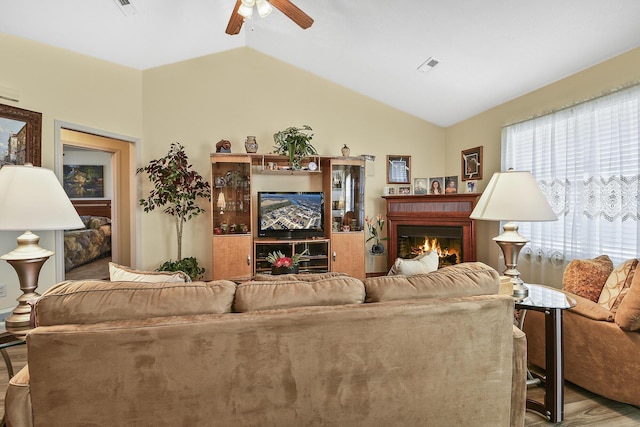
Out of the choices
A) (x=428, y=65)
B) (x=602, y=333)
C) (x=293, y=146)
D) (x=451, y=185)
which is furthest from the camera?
(x=451, y=185)

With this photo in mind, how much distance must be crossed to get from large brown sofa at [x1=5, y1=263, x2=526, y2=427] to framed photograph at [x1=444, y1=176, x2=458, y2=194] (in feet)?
11.5

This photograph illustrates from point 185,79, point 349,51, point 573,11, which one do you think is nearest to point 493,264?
point 573,11

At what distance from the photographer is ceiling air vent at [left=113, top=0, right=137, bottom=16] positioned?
2979 millimetres

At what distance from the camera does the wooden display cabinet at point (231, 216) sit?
13.9 ft

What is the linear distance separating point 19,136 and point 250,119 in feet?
8.53

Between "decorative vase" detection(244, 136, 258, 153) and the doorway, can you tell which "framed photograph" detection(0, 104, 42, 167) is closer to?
the doorway

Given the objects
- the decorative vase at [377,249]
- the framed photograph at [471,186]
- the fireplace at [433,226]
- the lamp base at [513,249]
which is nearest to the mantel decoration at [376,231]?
the decorative vase at [377,249]

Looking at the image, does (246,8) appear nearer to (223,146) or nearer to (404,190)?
(223,146)

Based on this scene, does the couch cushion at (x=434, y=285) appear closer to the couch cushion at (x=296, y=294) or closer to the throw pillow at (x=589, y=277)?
the couch cushion at (x=296, y=294)

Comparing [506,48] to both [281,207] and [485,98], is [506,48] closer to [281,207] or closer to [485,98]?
[485,98]

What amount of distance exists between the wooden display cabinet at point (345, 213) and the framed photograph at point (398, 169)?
2.03 ft

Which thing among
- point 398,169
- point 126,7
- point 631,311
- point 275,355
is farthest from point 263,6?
A: point 398,169

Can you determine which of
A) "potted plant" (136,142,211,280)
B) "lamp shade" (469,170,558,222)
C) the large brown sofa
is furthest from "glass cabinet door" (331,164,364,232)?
the large brown sofa

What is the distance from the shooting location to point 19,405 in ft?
3.85
